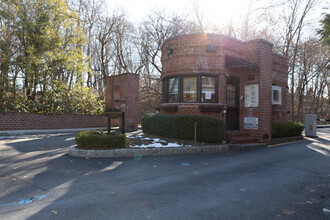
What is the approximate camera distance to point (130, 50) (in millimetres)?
33250

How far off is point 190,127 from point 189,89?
2352mm

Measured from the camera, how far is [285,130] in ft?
40.2

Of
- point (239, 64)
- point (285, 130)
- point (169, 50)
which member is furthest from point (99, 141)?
point (285, 130)

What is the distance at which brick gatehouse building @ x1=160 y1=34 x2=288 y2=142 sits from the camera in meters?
10.8

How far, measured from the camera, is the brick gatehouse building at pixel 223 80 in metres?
10.8

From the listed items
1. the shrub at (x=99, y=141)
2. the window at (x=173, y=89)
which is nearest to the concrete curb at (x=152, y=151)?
the shrub at (x=99, y=141)

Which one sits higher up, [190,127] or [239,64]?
[239,64]

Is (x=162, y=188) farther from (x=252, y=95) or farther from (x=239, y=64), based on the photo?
(x=252, y=95)

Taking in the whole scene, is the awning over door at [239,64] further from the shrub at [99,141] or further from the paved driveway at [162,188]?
the shrub at [99,141]

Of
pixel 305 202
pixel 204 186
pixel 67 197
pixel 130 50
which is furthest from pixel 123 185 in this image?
pixel 130 50

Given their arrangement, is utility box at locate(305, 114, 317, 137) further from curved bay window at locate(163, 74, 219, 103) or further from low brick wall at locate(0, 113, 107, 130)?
low brick wall at locate(0, 113, 107, 130)

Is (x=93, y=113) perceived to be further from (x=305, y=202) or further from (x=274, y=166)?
(x=305, y=202)

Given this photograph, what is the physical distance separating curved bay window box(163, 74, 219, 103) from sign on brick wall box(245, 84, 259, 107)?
160 centimetres

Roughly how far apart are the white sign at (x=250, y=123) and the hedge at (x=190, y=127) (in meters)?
2.39
